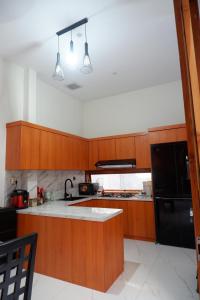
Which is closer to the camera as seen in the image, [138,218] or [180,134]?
[180,134]

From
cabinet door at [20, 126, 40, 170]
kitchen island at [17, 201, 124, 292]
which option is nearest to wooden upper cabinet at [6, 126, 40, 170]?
cabinet door at [20, 126, 40, 170]

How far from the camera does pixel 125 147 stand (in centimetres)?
447

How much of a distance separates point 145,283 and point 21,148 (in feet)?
8.40

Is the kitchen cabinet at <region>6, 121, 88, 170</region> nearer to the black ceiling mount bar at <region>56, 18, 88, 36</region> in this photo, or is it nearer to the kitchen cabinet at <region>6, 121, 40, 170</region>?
the kitchen cabinet at <region>6, 121, 40, 170</region>

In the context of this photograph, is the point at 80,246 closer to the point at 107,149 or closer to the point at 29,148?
the point at 29,148

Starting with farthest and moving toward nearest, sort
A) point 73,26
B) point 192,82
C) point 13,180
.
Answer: point 13,180 < point 73,26 < point 192,82

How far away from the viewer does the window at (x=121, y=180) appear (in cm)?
465

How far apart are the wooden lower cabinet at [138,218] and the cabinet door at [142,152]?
2.62ft

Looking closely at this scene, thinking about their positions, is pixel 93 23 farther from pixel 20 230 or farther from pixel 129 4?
pixel 20 230

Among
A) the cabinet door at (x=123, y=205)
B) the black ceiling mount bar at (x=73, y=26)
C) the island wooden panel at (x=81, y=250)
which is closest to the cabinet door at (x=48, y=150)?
the island wooden panel at (x=81, y=250)

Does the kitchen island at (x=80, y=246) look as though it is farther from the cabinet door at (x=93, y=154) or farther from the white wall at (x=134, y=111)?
the white wall at (x=134, y=111)

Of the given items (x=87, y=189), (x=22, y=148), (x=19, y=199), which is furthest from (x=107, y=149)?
(x=19, y=199)

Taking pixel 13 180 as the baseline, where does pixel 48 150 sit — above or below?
above

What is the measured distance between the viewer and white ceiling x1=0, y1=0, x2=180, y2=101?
7.84 feet
